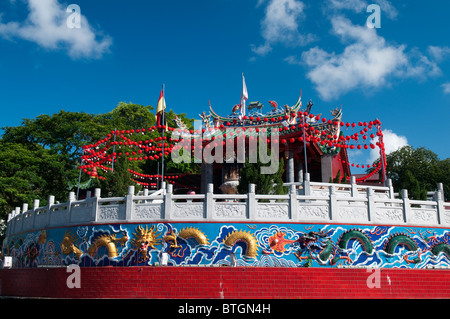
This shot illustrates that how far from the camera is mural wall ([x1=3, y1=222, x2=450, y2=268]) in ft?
44.9

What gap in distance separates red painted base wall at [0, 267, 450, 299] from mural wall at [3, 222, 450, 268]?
873 millimetres

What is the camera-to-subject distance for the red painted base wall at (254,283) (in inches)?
496

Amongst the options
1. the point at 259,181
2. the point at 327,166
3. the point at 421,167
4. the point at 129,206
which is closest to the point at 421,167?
the point at 421,167

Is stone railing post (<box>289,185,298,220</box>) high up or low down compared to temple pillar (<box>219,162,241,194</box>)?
down

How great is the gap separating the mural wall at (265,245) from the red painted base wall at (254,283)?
87 cm

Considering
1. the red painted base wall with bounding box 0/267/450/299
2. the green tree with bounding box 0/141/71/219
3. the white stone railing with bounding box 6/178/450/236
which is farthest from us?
the green tree with bounding box 0/141/71/219

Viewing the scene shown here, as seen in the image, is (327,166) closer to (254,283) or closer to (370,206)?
(370,206)

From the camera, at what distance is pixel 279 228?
45.5ft

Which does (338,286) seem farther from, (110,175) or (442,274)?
(110,175)

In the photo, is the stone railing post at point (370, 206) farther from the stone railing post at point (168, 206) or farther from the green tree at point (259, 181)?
the stone railing post at point (168, 206)

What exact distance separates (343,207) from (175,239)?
5.66 m

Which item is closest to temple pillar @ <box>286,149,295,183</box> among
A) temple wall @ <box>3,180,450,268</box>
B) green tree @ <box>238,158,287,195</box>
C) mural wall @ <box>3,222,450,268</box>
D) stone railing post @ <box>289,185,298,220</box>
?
green tree @ <box>238,158,287,195</box>

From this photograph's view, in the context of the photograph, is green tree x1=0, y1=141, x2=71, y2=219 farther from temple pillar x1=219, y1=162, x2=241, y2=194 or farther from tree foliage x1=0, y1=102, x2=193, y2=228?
temple pillar x1=219, y1=162, x2=241, y2=194

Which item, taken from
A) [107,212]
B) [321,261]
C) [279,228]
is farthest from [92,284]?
[321,261]
